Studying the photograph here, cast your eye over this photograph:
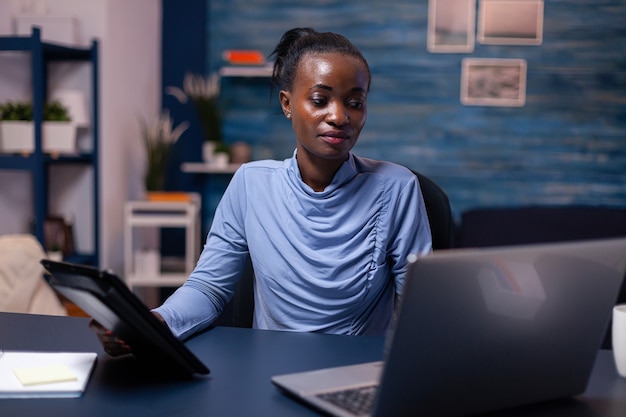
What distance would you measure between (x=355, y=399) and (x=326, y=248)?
1.74 ft

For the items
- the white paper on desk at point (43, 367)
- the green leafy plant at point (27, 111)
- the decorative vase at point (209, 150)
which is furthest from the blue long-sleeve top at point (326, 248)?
the decorative vase at point (209, 150)

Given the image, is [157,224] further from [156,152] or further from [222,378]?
[222,378]

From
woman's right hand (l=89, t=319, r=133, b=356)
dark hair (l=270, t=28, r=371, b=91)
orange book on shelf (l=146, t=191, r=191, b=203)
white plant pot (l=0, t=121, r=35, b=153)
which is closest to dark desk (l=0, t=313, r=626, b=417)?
woman's right hand (l=89, t=319, r=133, b=356)

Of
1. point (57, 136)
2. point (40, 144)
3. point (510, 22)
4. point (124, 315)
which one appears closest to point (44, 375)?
→ point (124, 315)

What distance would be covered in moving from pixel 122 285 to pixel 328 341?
39cm

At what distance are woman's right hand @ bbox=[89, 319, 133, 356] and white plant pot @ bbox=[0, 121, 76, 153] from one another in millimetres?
2305

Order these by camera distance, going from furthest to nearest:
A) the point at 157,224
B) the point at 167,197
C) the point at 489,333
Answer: the point at 167,197, the point at 157,224, the point at 489,333

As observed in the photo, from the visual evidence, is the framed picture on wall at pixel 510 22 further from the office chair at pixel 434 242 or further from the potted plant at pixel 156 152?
the office chair at pixel 434 242

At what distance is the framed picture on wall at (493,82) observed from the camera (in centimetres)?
404

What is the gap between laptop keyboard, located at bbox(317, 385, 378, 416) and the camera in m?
0.81

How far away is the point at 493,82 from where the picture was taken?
13.3ft

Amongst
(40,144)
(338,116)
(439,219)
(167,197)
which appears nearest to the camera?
(338,116)

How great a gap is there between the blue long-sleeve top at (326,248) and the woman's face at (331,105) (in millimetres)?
82

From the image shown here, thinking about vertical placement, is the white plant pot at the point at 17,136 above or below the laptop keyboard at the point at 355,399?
above
